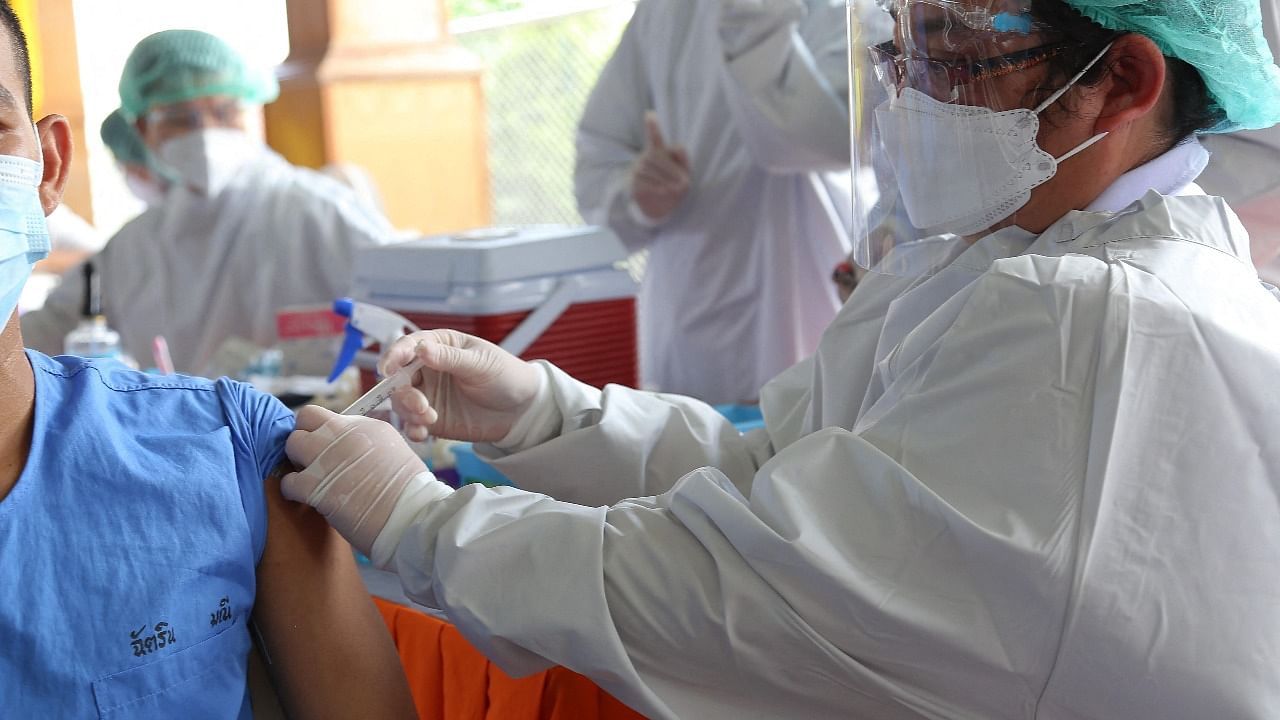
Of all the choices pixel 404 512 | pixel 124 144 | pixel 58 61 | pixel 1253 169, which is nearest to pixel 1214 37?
pixel 1253 169

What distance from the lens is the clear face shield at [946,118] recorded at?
1278 millimetres

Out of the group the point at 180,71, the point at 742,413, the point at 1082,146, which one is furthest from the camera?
the point at 180,71

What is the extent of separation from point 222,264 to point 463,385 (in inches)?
88.4

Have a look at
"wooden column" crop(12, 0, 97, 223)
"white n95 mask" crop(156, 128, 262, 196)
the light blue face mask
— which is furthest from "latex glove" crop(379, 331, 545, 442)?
"wooden column" crop(12, 0, 97, 223)

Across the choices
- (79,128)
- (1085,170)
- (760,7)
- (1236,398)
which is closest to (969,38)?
(1085,170)

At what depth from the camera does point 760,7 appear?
8.45ft

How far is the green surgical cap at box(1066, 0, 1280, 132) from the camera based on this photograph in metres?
1.23

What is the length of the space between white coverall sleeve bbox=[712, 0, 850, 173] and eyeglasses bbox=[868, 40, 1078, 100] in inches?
46.8

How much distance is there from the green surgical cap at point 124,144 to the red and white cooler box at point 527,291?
156 centimetres

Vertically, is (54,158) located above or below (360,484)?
above

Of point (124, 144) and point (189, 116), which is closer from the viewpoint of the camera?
point (189, 116)

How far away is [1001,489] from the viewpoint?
1083 mm

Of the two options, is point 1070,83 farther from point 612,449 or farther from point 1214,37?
point 612,449

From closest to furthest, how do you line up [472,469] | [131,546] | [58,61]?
[131,546] < [472,469] < [58,61]
